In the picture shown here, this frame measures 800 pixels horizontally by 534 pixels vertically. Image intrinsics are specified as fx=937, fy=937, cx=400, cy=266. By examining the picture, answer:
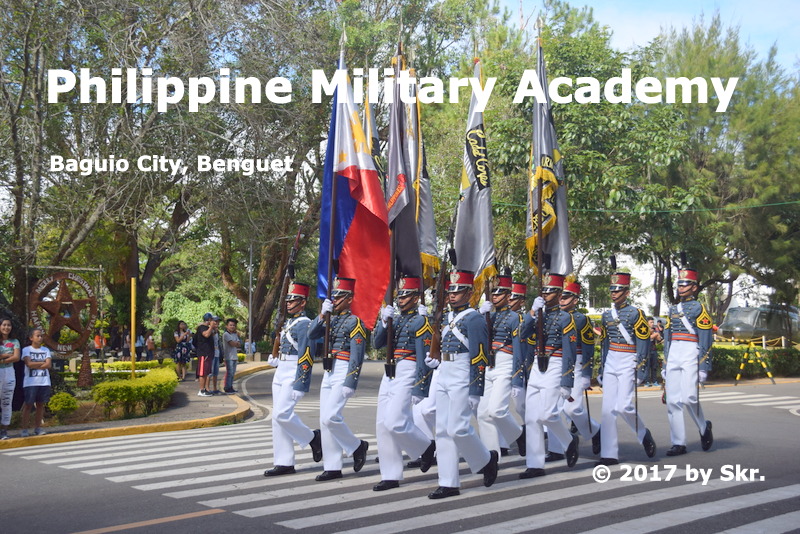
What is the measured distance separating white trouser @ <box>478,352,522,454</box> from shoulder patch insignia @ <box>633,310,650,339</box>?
63.6 inches

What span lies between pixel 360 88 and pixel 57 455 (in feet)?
58.1

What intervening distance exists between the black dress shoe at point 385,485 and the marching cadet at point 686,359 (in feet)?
12.6

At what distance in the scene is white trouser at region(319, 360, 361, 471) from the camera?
30.6 feet

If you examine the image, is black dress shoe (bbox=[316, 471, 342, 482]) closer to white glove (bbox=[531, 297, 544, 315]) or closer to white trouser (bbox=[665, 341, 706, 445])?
white glove (bbox=[531, 297, 544, 315])

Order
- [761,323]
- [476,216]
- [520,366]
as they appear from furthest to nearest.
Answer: [761,323] < [476,216] < [520,366]

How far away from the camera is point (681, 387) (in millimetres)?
11211

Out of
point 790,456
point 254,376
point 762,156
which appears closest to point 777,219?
point 762,156

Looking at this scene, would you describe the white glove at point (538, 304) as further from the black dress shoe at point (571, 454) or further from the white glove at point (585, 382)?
the black dress shoe at point (571, 454)

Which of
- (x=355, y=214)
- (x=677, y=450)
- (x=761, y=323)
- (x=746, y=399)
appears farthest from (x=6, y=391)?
(x=761, y=323)

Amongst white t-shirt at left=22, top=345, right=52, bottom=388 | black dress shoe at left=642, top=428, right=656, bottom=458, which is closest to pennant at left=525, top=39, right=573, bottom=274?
black dress shoe at left=642, top=428, right=656, bottom=458

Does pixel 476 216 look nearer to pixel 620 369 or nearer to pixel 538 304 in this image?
pixel 538 304

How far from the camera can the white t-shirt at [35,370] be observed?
42.5 feet

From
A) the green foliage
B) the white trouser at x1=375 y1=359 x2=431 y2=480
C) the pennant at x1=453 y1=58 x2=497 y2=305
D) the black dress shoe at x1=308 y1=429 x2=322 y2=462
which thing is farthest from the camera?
the green foliage

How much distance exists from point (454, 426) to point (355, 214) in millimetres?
3702
